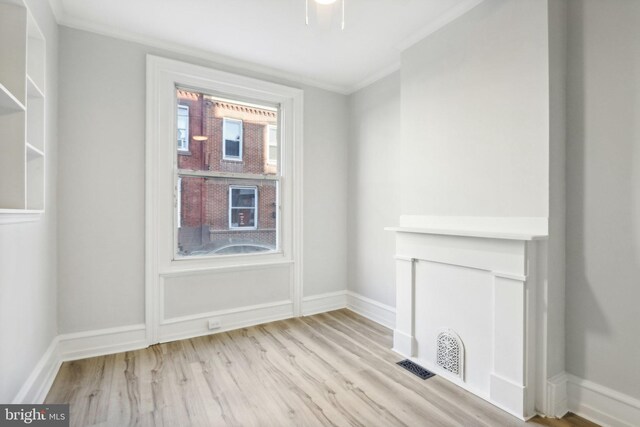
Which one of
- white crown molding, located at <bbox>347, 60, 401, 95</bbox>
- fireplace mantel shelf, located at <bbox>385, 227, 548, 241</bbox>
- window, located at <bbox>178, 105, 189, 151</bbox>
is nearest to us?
fireplace mantel shelf, located at <bbox>385, 227, 548, 241</bbox>

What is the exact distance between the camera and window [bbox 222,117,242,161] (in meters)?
3.17

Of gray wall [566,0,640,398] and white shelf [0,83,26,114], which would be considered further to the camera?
gray wall [566,0,640,398]

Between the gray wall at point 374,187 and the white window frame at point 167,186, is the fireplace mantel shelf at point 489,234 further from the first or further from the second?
the white window frame at point 167,186

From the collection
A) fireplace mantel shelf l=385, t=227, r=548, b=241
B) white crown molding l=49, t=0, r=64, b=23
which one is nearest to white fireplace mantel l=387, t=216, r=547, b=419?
fireplace mantel shelf l=385, t=227, r=548, b=241

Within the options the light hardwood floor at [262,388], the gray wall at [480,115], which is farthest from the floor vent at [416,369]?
the gray wall at [480,115]

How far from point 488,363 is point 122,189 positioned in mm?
3035

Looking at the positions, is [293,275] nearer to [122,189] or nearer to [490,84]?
[122,189]

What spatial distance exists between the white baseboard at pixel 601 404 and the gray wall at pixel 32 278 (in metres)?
2.96

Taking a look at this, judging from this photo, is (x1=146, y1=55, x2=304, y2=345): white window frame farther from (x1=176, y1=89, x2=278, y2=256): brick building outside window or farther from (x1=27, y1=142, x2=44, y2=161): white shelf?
(x1=27, y1=142, x2=44, y2=161): white shelf

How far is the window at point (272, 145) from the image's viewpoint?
3.43 meters

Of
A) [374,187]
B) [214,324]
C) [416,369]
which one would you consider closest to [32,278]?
[214,324]

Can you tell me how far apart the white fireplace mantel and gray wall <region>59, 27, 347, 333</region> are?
7.56 feet

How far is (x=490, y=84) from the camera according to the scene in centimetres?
211

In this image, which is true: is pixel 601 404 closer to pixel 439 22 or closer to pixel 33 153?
pixel 439 22
